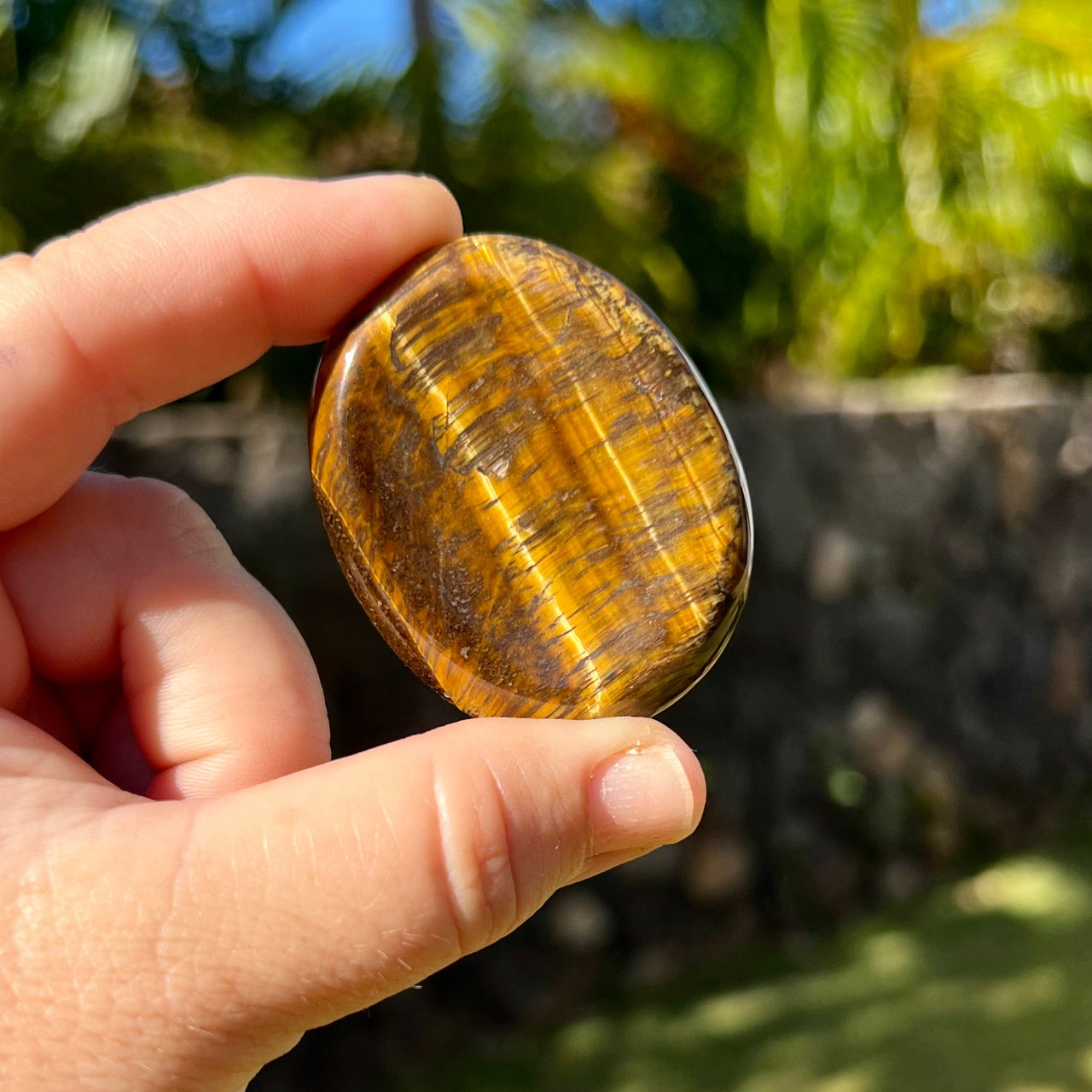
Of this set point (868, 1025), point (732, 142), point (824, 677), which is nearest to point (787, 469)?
point (824, 677)

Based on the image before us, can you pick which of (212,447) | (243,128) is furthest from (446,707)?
(243,128)

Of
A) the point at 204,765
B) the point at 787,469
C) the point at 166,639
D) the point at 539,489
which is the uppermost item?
the point at 539,489

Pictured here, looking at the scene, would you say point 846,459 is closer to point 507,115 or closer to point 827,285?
point 827,285

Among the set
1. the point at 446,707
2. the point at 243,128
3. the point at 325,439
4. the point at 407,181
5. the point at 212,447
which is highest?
the point at 407,181

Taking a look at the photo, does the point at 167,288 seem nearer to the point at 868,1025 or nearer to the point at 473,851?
the point at 473,851

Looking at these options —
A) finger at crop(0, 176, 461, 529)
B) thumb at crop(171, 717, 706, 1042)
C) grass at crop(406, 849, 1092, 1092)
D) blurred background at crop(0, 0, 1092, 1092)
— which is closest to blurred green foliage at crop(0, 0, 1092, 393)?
blurred background at crop(0, 0, 1092, 1092)

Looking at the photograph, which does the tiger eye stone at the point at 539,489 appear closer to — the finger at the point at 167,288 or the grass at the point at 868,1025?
the finger at the point at 167,288

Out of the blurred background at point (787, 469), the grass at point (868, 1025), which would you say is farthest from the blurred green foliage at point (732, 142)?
the grass at point (868, 1025)
